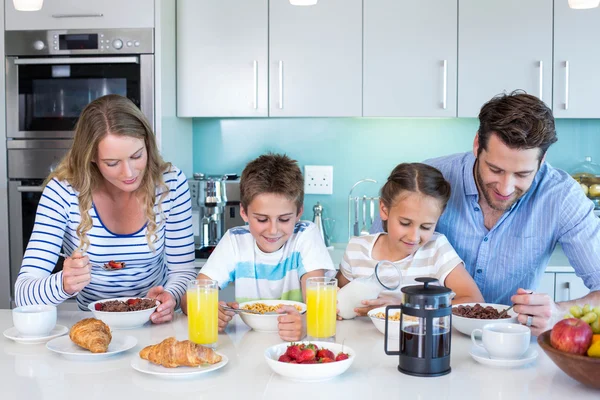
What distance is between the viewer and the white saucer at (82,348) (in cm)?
164

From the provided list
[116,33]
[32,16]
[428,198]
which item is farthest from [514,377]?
[32,16]

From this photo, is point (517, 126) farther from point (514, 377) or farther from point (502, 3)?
point (502, 3)

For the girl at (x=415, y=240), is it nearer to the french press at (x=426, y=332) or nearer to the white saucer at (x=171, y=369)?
the french press at (x=426, y=332)

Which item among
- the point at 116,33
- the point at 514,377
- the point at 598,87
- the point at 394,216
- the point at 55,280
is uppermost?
the point at 116,33

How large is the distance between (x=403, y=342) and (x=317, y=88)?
2108 millimetres

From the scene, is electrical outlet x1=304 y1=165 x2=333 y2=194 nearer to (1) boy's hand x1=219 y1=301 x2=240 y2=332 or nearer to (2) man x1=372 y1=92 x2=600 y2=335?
(2) man x1=372 y1=92 x2=600 y2=335

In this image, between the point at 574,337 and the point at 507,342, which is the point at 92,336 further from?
the point at 574,337

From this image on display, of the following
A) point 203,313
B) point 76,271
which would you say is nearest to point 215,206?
point 76,271

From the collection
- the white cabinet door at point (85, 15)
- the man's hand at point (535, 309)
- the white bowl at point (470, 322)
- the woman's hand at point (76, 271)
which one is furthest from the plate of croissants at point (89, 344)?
the white cabinet door at point (85, 15)

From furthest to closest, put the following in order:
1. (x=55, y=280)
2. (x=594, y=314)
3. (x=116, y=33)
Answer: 1. (x=116, y=33)
2. (x=55, y=280)
3. (x=594, y=314)

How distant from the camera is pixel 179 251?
230cm

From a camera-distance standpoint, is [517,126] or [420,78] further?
[420,78]

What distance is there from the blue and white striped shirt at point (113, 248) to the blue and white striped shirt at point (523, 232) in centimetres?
84

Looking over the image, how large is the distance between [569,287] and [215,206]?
166 centimetres
